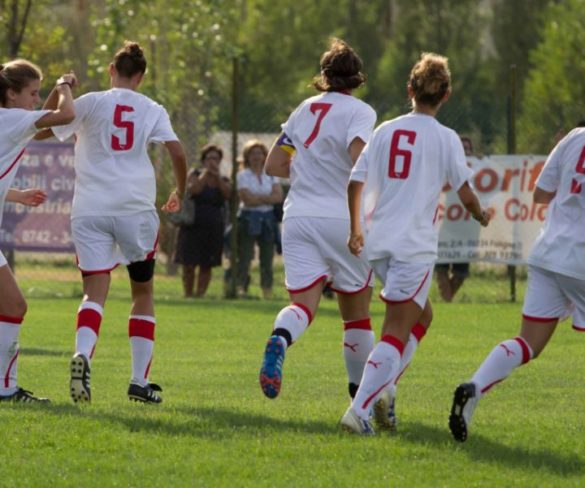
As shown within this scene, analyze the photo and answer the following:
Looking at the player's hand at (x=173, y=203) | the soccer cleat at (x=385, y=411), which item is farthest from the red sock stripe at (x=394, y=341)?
the player's hand at (x=173, y=203)

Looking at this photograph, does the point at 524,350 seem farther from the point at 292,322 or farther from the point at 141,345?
the point at 141,345

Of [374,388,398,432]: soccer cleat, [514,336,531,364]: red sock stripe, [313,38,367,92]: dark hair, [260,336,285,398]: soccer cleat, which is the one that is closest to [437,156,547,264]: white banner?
[313,38,367,92]: dark hair

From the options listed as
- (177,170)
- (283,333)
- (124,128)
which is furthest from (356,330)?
(124,128)

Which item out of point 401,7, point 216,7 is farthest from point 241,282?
point 401,7

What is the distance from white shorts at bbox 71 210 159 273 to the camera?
945cm

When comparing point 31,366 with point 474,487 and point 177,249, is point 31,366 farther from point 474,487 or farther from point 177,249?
point 177,249

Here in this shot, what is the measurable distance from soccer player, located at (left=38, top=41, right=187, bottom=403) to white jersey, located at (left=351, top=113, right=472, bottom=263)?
5.60 feet

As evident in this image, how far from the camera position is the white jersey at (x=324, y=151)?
881cm

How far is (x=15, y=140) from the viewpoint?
915cm

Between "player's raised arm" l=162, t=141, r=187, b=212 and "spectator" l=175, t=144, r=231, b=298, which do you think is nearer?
"player's raised arm" l=162, t=141, r=187, b=212

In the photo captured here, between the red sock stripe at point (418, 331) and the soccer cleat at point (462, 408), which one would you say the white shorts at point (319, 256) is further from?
the soccer cleat at point (462, 408)

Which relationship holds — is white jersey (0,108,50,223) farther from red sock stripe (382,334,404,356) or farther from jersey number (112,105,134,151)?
red sock stripe (382,334,404,356)

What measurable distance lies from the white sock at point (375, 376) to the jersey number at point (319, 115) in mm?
1334

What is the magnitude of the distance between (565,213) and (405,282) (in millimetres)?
837
